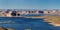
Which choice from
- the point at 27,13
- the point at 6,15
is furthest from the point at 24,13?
the point at 6,15

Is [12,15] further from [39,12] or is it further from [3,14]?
[39,12]

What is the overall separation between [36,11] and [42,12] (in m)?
2.08

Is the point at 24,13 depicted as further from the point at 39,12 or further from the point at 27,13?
the point at 39,12

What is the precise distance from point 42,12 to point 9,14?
17.4 m

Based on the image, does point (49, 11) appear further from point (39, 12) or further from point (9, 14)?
point (9, 14)

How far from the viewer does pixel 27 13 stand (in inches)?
2500

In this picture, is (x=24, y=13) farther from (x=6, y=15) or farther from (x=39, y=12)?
(x=6, y=15)

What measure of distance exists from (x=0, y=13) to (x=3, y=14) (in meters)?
1.00

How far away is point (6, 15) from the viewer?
53.4m

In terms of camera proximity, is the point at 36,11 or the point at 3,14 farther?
the point at 36,11

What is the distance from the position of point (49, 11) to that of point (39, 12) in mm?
3356

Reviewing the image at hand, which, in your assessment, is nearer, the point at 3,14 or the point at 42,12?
the point at 3,14

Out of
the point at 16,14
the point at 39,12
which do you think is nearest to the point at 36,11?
the point at 39,12

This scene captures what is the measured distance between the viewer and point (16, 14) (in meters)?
52.7
